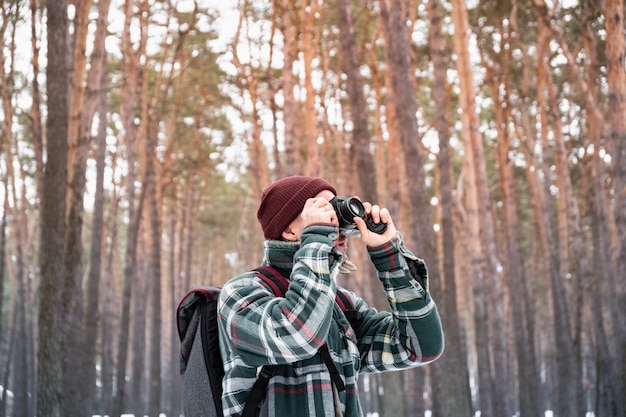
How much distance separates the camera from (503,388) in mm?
10125

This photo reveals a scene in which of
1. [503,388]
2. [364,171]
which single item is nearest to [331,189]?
[364,171]

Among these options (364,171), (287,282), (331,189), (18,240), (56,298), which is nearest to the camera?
(287,282)

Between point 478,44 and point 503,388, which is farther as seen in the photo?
point 478,44

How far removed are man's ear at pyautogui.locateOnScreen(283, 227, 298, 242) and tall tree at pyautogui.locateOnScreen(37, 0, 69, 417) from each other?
4145 millimetres

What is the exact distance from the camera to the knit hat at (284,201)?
68.7 inches

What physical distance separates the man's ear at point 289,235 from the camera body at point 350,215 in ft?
0.40

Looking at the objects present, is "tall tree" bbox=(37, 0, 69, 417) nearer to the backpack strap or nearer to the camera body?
the backpack strap

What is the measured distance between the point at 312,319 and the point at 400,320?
37 centimetres

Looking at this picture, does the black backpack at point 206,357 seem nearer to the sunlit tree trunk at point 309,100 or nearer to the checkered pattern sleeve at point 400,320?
the checkered pattern sleeve at point 400,320

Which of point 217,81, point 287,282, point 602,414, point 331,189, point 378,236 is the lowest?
point 602,414

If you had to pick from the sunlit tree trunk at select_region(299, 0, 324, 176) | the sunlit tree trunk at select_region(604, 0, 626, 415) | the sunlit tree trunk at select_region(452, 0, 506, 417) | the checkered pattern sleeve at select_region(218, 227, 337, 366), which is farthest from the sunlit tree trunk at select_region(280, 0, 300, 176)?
the checkered pattern sleeve at select_region(218, 227, 337, 366)

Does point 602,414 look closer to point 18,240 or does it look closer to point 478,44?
point 478,44

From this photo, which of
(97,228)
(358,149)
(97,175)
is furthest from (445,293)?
(97,175)

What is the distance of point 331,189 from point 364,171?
20.2 feet
